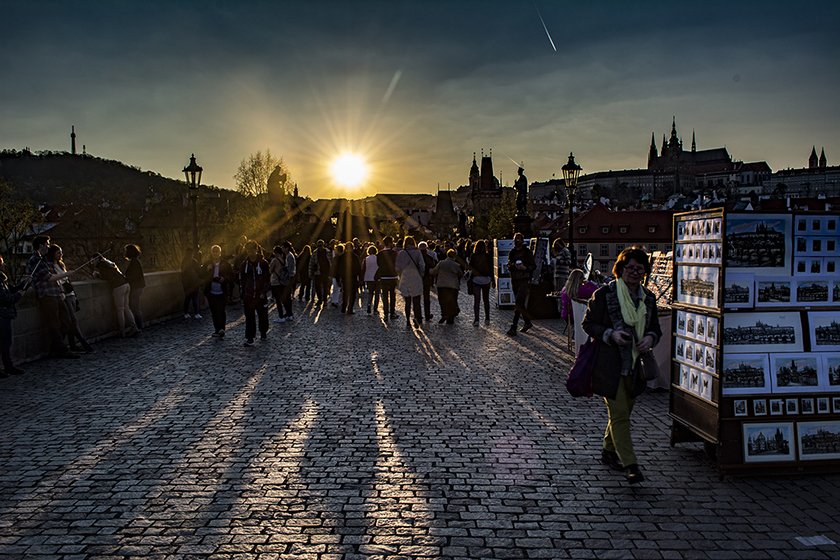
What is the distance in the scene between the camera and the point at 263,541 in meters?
4.30

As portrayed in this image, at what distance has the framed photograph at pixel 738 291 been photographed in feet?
18.2

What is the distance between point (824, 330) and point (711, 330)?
92cm

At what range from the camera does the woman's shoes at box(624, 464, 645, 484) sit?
527 cm

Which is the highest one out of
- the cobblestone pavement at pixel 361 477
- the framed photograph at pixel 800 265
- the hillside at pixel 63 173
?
the hillside at pixel 63 173

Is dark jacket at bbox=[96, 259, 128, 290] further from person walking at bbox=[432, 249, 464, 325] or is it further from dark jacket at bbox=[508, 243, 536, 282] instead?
dark jacket at bbox=[508, 243, 536, 282]

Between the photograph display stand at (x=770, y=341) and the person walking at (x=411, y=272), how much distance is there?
10024mm

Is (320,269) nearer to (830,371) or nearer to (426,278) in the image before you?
(426,278)

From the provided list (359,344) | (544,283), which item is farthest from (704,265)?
(544,283)

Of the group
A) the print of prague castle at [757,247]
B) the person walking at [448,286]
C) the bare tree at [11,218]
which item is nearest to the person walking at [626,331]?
the print of prague castle at [757,247]

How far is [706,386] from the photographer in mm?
5750

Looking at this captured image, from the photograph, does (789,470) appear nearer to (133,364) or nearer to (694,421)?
(694,421)

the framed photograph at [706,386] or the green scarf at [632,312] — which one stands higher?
the green scarf at [632,312]

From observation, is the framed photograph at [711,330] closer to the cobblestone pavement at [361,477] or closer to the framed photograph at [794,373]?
the framed photograph at [794,373]

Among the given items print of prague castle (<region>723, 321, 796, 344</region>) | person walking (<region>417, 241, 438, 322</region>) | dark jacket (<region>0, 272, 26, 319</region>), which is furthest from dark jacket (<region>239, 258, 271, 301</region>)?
print of prague castle (<region>723, 321, 796, 344</region>)
